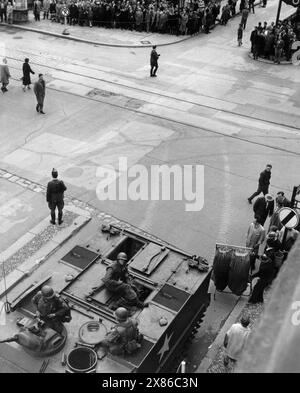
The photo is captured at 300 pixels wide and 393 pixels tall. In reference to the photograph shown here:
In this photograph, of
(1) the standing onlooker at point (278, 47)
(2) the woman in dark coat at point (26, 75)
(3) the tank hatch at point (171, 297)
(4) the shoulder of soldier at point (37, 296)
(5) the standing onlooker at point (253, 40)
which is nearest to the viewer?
(4) the shoulder of soldier at point (37, 296)

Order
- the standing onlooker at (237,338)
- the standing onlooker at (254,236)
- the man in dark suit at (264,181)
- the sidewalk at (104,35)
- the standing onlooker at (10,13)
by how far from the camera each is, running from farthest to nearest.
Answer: the standing onlooker at (10,13), the sidewalk at (104,35), the man in dark suit at (264,181), the standing onlooker at (254,236), the standing onlooker at (237,338)

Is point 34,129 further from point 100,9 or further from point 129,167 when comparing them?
point 100,9

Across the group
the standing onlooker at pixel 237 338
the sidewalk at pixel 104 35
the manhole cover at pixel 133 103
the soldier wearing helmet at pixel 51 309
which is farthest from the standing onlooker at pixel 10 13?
the standing onlooker at pixel 237 338

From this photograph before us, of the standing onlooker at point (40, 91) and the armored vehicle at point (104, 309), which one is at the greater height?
the standing onlooker at point (40, 91)

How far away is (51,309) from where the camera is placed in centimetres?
769

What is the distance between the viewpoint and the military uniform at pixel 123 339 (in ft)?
24.5

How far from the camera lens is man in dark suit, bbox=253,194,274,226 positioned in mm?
12289

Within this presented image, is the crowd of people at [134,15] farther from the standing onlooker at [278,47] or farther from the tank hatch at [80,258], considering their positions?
the tank hatch at [80,258]

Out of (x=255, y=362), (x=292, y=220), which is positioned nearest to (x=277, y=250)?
(x=292, y=220)

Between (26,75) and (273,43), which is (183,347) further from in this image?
(273,43)

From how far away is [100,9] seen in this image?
27.8m

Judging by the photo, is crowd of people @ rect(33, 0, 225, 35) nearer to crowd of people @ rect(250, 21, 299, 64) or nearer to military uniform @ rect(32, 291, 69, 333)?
crowd of people @ rect(250, 21, 299, 64)

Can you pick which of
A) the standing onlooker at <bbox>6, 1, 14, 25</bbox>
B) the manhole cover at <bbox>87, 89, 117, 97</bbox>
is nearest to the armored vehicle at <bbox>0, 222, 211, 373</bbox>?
the manhole cover at <bbox>87, 89, 117, 97</bbox>

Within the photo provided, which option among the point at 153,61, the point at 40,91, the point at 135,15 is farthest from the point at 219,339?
the point at 135,15
